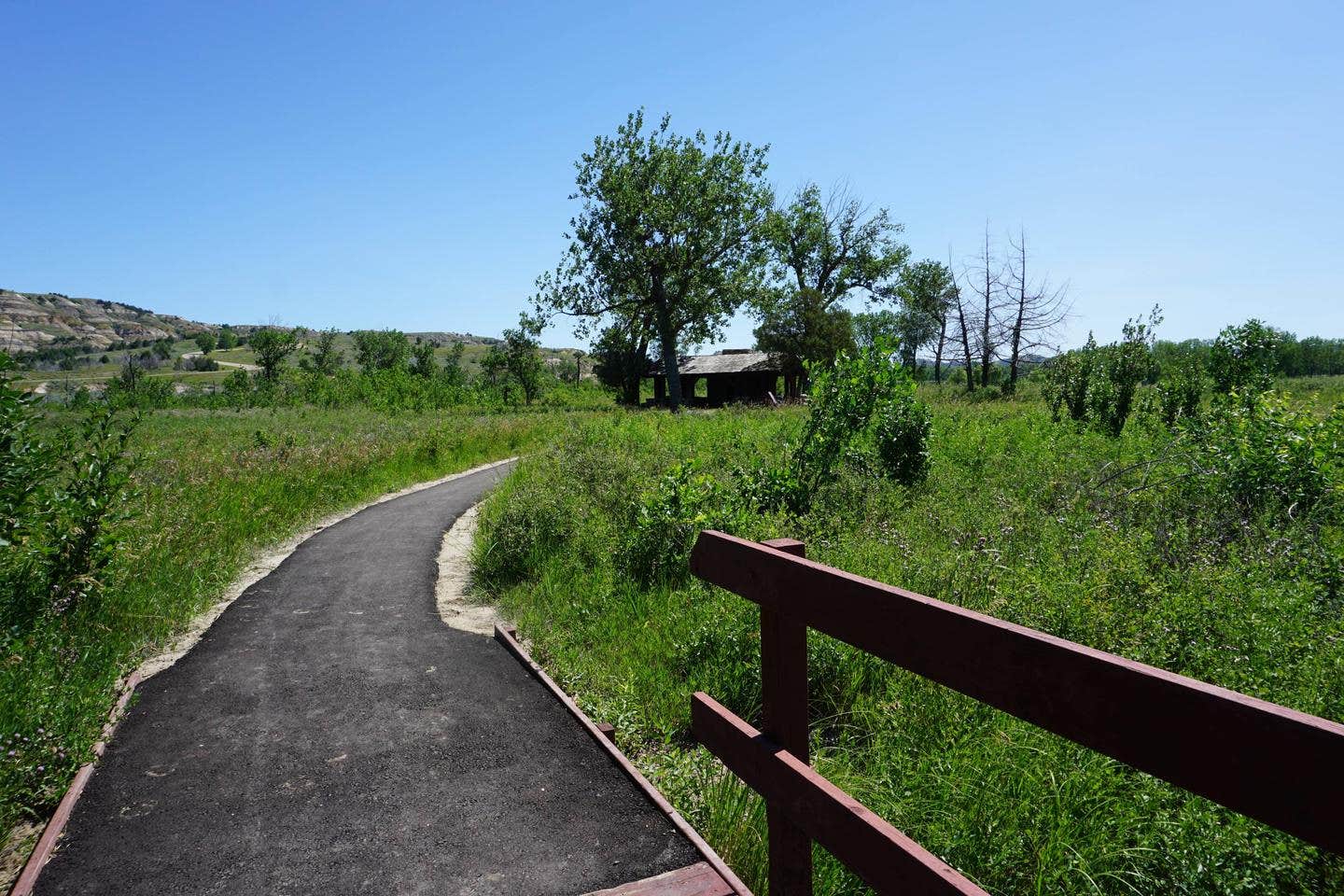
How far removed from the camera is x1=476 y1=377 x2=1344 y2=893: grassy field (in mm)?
2930

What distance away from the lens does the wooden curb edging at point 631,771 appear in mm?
3270

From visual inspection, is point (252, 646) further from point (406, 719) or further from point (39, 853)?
point (39, 853)

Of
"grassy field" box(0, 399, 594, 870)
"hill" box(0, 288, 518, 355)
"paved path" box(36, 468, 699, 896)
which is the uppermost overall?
"hill" box(0, 288, 518, 355)

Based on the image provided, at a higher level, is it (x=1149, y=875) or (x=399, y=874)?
(x=1149, y=875)

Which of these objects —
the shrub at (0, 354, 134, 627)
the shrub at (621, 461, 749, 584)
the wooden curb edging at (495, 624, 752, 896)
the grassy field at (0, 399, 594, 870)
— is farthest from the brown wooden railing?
the shrub at (0, 354, 134, 627)

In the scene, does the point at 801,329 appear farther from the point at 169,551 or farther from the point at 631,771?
the point at 631,771

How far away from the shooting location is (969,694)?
146cm

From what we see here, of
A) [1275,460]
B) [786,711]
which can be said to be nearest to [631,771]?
[786,711]

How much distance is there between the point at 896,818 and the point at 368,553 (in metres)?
8.21

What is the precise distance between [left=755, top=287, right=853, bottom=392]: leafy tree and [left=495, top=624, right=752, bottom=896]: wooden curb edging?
40190 mm

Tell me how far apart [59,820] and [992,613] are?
5.82m

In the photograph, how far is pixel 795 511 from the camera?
9102 millimetres

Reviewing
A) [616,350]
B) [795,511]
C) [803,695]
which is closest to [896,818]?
[803,695]

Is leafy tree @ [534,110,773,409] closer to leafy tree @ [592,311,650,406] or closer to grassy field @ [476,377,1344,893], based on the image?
leafy tree @ [592,311,650,406]
